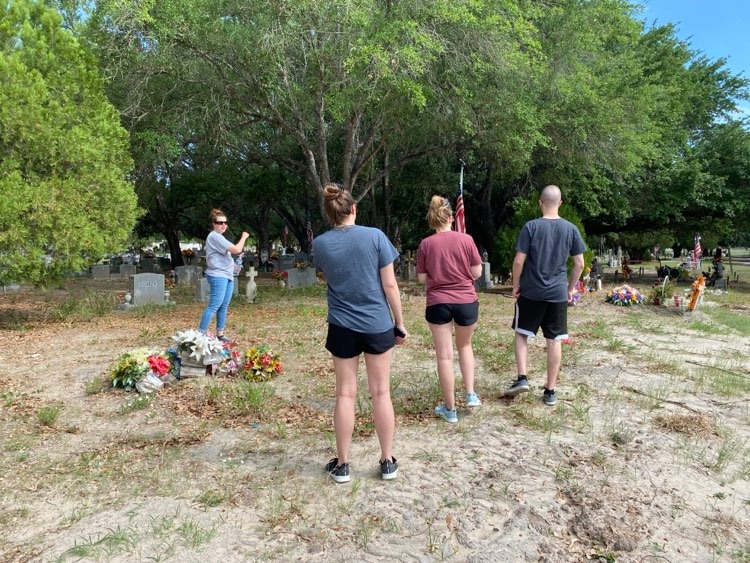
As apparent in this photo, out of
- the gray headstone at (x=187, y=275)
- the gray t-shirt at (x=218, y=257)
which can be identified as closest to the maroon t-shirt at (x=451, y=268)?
the gray t-shirt at (x=218, y=257)

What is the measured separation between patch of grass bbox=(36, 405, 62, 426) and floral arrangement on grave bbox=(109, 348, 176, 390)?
66 centimetres

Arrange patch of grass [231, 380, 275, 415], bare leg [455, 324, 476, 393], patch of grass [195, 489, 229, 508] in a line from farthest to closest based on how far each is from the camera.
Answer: patch of grass [231, 380, 275, 415] → bare leg [455, 324, 476, 393] → patch of grass [195, 489, 229, 508]

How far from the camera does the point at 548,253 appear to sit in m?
4.34

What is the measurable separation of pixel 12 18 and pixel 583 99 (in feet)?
39.0

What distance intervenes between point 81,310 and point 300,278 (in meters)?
7.53

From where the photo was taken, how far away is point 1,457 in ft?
12.3

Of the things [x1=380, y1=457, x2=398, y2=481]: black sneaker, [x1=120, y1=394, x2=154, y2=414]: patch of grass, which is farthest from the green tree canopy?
[x1=380, y1=457, x2=398, y2=481]: black sneaker

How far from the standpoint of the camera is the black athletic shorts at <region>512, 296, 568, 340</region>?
4375 mm

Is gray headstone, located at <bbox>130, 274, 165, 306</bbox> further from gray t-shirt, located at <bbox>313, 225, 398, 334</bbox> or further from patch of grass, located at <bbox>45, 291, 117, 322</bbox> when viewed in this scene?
gray t-shirt, located at <bbox>313, 225, 398, 334</bbox>

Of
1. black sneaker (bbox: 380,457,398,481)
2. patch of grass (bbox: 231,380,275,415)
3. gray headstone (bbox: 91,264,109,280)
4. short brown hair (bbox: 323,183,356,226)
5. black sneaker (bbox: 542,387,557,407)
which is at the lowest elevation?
gray headstone (bbox: 91,264,109,280)

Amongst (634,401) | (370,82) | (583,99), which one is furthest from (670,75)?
(634,401)

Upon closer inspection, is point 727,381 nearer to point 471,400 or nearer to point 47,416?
point 471,400

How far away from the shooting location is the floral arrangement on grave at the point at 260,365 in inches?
216

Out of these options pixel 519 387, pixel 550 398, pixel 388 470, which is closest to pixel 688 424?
pixel 550 398
